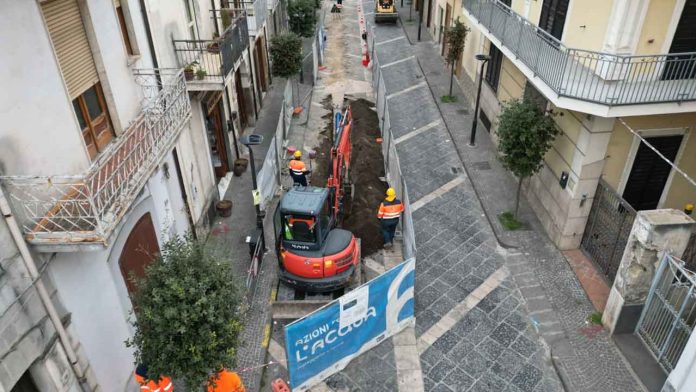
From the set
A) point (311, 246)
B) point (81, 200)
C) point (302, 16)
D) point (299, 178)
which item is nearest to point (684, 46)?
point (311, 246)

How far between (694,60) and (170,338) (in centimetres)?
1039

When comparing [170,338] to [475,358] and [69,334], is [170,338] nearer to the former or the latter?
[69,334]

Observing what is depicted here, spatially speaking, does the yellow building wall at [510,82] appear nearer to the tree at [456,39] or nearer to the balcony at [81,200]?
the tree at [456,39]

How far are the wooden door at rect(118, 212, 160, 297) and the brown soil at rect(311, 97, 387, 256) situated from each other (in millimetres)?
4981

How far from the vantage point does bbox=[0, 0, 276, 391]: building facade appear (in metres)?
5.54

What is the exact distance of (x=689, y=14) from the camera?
30.5 ft

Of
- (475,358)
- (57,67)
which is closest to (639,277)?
(475,358)

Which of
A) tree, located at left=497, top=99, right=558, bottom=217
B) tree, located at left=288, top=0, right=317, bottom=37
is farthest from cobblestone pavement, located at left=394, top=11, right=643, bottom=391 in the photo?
tree, located at left=288, top=0, right=317, bottom=37

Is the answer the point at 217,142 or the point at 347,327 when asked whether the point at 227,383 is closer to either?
the point at 347,327

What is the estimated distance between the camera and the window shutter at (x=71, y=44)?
6582 millimetres

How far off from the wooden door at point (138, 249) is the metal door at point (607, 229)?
9.01m

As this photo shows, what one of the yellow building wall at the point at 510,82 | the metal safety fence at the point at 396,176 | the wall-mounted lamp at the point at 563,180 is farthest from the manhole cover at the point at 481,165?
the wall-mounted lamp at the point at 563,180

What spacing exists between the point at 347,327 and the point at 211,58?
7629mm

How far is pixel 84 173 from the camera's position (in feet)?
18.7
